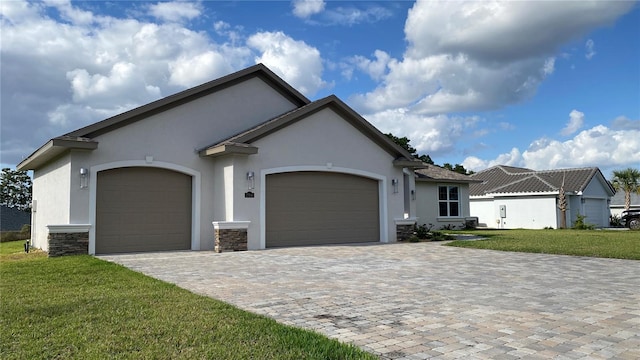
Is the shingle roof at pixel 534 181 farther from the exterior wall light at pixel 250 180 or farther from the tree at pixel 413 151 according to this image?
the exterior wall light at pixel 250 180

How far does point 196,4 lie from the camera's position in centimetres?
1293

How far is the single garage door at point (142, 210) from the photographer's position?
13266 millimetres

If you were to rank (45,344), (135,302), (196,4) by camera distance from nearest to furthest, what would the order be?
(45,344) < (135,302) < (196,4)

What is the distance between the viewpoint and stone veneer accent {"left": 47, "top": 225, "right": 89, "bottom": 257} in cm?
1202

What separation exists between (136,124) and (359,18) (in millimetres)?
7721

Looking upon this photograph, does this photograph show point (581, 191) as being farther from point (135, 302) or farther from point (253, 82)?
point (135, 302)

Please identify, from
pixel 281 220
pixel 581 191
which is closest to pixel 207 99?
pixel 281 220

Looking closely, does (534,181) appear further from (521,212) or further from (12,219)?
(12,219)

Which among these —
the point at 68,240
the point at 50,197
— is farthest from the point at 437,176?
the point at 68,240

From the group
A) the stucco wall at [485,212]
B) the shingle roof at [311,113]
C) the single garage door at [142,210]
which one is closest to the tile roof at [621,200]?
the stucco wall at [485,212]

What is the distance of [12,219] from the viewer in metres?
28.3

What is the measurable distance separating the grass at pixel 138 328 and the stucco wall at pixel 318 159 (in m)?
6.73

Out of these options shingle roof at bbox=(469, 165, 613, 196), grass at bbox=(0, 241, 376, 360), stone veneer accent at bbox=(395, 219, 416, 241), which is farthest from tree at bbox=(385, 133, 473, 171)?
grass at bbox=(0, 241, 376, 360)

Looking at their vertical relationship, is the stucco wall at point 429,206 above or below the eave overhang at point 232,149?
below
